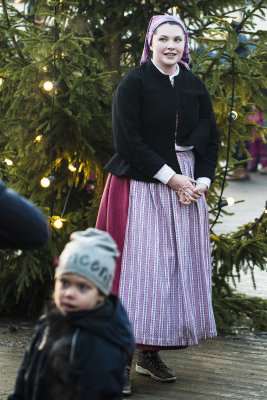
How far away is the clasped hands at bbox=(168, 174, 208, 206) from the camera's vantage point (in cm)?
431

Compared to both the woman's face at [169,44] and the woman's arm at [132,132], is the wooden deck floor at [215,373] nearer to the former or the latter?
the woman's arm at [132,132]

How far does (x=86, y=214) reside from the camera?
5594mm

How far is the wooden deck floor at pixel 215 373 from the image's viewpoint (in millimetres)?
4316

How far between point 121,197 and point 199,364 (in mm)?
1133

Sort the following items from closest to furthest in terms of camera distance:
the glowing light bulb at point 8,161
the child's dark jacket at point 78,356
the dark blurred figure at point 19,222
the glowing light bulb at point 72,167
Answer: the dark blurred figure at point 19,222
the child's dark jacket at point 78,356
the glowing light bulb at point 8,161
the glowing light bulb at point 72,167

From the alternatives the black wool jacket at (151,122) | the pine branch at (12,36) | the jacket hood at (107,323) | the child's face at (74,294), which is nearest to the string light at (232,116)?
the black wool jacket at (151,122)

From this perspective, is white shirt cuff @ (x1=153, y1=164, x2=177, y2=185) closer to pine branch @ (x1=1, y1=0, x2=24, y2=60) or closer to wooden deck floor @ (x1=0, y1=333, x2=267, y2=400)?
wooden deck floor @ (x1=0, y1=333, x2=267, y2=400)

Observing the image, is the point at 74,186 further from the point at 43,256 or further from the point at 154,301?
the point at 154,301

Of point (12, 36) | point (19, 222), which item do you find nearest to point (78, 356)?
point (19, 222)

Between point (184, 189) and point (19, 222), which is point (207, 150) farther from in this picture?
point (19, 222)

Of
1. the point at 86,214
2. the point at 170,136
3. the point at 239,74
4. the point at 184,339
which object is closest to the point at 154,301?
the point at 184,339

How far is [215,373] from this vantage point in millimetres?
4707

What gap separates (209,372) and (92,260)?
2.54 metres

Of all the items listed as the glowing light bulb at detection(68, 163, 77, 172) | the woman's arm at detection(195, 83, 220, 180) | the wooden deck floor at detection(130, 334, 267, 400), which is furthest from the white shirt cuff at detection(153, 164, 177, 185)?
the glowing light bulb at detection(68, 163, 77, 172)
